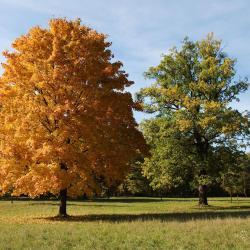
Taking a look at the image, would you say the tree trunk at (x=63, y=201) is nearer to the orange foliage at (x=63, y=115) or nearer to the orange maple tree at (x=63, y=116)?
the orange maple tree at (x=63, y=116)

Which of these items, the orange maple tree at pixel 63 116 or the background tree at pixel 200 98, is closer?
the orange maple tree at pixel 63 116

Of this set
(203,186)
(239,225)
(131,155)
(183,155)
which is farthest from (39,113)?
(203,186)

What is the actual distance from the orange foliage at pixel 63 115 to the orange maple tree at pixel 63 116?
60 millimetres

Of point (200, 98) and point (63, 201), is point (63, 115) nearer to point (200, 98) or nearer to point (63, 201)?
point (63, 201)

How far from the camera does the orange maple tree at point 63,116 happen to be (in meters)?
28.0

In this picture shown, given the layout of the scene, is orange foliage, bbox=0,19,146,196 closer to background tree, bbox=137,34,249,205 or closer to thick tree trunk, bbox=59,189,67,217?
thick tree trunk, bbox=59,189,67,217

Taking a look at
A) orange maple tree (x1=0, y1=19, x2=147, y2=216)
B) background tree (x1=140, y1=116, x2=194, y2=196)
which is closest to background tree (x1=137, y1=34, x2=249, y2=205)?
background tree (x1=140, y1=116, x2=194, y2=196)

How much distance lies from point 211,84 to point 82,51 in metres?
20.3

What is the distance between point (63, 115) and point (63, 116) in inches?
2.5

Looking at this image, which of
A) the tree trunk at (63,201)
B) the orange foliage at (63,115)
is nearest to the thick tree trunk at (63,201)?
the tree trunk at (63,201)

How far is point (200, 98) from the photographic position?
4794 centimetres

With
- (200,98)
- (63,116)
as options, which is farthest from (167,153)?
(63,116)

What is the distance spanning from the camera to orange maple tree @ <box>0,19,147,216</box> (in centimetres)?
2800

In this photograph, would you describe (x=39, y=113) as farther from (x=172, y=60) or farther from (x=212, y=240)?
(x=172, y=60)
